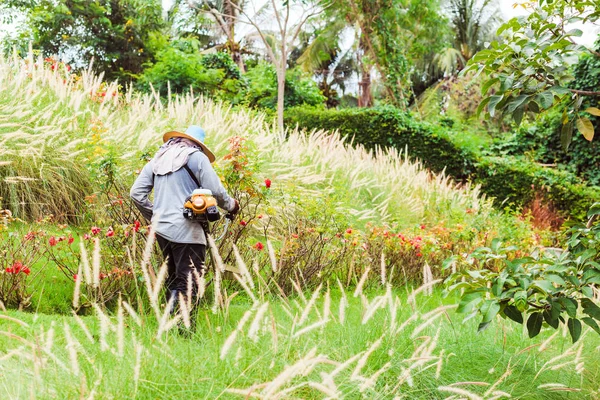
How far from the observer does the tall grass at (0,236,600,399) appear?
6.78 ft

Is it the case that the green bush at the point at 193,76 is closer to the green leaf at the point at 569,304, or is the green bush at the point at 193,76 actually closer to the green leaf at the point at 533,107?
the green leaf at the point at 533,107

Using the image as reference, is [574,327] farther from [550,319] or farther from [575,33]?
[575,33]

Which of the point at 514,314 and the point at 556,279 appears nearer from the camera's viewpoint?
the point at 556,279

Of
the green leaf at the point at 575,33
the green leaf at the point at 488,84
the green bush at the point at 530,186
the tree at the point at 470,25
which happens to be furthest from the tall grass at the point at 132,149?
the tree at the point at 470,25

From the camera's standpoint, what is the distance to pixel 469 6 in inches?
1262

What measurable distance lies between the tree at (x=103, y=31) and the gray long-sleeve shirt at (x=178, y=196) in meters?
14.9

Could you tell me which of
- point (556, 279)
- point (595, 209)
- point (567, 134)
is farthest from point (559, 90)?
point (556, 279)

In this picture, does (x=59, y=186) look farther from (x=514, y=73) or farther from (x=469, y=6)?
(x=469, y=6)

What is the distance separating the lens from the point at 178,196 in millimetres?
3770

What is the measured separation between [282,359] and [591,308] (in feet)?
4.49

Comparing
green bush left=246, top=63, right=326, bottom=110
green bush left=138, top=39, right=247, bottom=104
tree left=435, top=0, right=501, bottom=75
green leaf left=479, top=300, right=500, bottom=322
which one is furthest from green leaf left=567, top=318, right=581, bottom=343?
tree left=435, top=0, right=501, bottom=75

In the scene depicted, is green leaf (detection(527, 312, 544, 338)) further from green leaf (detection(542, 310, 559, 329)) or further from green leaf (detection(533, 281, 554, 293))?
green leaf (detection(533, 281, 554, 293))

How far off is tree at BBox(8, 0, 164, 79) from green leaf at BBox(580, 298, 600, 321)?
1693cm

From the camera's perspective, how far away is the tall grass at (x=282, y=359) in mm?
2066
